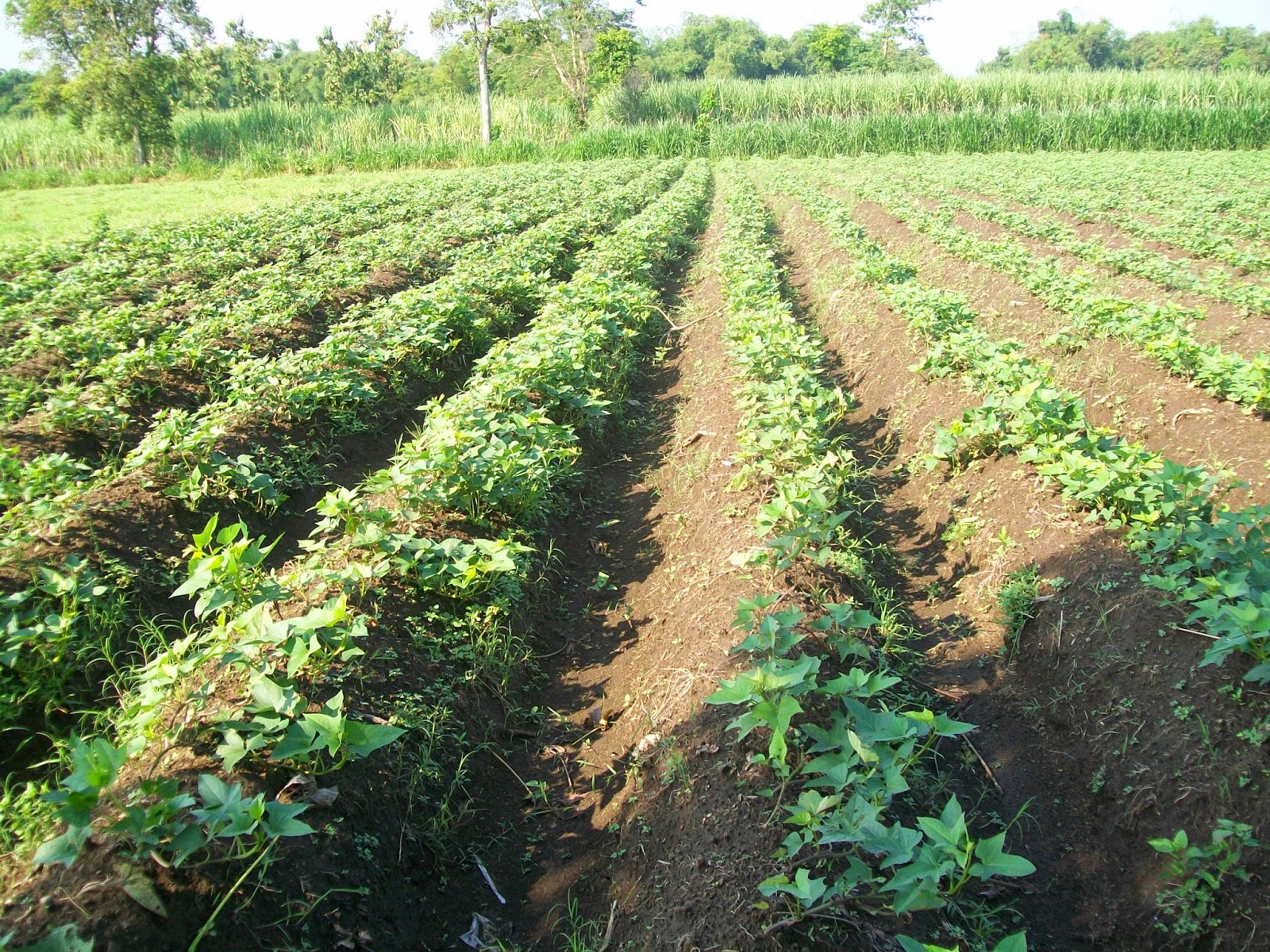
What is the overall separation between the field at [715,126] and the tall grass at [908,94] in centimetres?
6

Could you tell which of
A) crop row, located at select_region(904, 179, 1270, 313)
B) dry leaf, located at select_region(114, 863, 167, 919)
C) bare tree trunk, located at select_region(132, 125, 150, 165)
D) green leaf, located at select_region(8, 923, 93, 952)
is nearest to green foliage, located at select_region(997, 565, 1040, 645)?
dry leaf, located at select_region(114, 863, 167, 919)

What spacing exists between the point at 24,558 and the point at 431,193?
15234mm

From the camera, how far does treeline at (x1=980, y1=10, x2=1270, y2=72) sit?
75250 millimetres

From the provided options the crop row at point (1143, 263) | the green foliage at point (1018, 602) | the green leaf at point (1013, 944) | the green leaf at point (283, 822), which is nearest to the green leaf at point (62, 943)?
the green leaf at point (283, 822)

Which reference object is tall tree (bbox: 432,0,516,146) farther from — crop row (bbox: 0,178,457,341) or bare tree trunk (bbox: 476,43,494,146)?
crop row (bbox: 0,178,457,341)

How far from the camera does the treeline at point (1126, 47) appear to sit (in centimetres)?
7525

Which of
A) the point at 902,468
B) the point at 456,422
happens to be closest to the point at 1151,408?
the point at 902,468

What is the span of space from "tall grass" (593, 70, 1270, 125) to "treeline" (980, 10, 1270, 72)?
51.9 meters

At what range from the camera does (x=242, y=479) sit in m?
4.82

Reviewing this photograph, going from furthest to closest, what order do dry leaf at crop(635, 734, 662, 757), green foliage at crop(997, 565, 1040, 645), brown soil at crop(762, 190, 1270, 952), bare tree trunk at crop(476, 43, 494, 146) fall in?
bare tree trunk at crop(476, 43, 494, 146)
green foliage at crop(997, 565, 1040, 645)
dry leaf at crop(635, 734, 662, 757)
brown soil at crop(762, 190, 1270, 952)

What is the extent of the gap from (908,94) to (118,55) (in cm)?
2913

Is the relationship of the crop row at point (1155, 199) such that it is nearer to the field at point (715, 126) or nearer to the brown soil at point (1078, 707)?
the field at point (715, 126)

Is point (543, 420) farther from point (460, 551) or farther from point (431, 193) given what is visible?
point (431, 193)

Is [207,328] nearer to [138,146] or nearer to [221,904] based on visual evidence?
[221,904]
